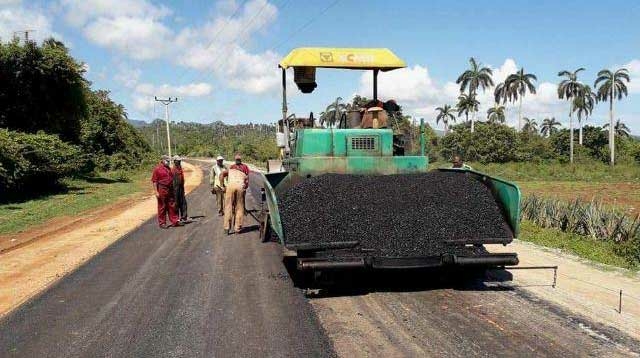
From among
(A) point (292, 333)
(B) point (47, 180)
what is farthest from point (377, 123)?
(B) point (47, 180)

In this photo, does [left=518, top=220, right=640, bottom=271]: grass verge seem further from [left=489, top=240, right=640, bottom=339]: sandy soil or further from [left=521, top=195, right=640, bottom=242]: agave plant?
[left=489, top=240, right=640, bottom=339]: sandy soil

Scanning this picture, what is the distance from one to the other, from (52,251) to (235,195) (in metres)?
3.51

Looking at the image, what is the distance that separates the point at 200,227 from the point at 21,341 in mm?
6644

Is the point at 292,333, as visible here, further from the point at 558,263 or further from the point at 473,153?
the point at 473,153

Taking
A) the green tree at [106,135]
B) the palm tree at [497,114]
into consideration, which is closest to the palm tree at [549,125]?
the palm tree at [497,114]

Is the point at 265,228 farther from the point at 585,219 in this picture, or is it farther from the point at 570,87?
the point at 570,87

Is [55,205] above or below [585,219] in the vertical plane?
below

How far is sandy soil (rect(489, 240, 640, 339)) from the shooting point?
4941mm

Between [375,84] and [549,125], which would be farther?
[549,125]

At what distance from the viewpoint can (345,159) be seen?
742cm

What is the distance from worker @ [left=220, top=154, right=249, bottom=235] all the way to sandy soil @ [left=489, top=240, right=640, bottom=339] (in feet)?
17.8

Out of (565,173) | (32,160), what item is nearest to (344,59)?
(32,160)

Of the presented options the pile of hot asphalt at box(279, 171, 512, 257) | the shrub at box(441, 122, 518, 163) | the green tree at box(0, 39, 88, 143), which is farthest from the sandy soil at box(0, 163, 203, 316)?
the shrub at box(441, 122, 518, 163)

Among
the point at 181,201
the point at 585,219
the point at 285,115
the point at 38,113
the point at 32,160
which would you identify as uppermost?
the point at 38,113
